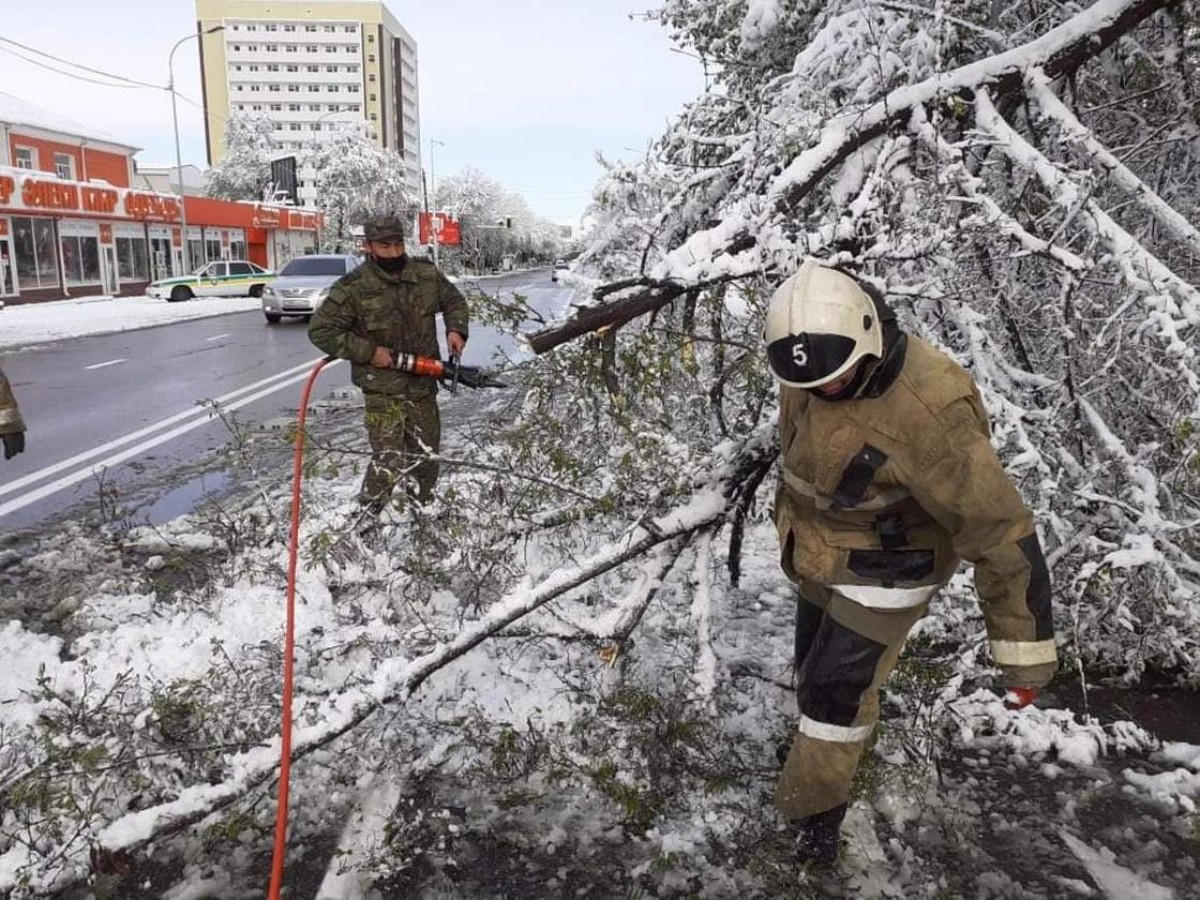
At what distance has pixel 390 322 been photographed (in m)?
4.91

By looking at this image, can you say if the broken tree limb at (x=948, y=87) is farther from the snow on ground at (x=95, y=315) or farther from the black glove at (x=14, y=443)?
the snow on ground at (x=95, y=315)

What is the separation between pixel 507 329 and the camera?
3.63m

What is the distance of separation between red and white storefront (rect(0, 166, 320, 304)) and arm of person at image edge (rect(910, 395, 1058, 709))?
32194mm

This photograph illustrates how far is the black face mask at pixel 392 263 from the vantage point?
488cm

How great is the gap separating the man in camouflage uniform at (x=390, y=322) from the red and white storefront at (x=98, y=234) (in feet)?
94.2

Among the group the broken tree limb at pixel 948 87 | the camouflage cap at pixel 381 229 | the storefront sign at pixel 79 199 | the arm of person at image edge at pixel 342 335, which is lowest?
the arm of person at image edge at pixel 342 335

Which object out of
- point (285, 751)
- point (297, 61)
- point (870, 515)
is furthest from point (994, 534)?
point (297, 61)

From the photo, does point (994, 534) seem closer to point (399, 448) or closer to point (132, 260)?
point (399, 448)

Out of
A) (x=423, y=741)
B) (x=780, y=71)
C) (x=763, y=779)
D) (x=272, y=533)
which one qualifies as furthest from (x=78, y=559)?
(x=780, y=71)

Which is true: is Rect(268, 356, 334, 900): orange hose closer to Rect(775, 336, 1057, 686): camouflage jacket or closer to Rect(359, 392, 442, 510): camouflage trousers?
Rect(359, 392, 442, 510): camouflage trousers

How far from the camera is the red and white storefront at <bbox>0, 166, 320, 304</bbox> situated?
2900 centimetres

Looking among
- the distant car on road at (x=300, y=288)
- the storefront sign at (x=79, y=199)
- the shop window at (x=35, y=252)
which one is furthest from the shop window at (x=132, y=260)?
the distant car on road at (x=300, y=288)

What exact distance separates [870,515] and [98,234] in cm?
3819

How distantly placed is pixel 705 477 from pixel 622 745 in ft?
3.31
